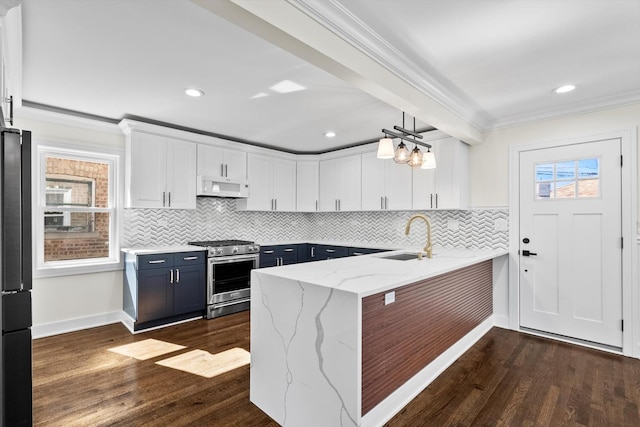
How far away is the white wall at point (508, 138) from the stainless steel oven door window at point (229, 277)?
3.16m

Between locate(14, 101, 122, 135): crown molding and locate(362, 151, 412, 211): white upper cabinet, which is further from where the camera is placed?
locate(362, 151, 412, 211): white upper cabinet

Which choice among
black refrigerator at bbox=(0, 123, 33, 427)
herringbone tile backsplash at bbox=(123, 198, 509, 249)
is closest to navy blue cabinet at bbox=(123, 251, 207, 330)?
herringbone tile backsplash at bbox=(123, 198, 509, 249)

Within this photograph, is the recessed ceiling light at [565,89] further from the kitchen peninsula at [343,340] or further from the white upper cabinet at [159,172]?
the white upper cabinet at [159,172]

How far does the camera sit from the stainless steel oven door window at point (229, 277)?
14.1 ft

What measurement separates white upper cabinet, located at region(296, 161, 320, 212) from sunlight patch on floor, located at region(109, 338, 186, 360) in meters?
2.99

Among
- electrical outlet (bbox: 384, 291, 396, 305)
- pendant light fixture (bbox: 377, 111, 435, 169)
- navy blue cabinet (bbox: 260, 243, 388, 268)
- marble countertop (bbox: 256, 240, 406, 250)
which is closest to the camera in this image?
electrical outlet (bbox: 384, 291, 396, 305)

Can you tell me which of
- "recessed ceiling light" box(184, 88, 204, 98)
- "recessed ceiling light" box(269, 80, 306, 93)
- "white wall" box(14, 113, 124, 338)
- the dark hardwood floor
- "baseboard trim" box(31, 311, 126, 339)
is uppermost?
"recessed ceiling light" box(184, 88, 204, 98)

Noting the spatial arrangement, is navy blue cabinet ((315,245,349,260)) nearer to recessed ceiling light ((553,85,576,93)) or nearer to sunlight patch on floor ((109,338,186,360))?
sunlight patch on floor ((109,338,186,360))

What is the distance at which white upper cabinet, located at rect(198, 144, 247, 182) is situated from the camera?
4.50m

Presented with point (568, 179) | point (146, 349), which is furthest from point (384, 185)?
point (146, 349)

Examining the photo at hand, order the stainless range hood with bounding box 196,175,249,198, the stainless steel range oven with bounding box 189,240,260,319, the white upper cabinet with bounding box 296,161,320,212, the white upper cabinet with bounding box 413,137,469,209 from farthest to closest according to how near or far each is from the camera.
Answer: the white upper cabinet with bounding box 296,161,320,212 < the stainless range hood with bounding box 196,175,249,198 < the stainless steel range oven with bounding box 189,240,260,319 < the white upper cabinet with bounding box 413,137,469,209

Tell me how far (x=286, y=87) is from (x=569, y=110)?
9.66 feet

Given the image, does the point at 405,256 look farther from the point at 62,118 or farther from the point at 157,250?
the point at 62,118

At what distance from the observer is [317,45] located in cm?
182
